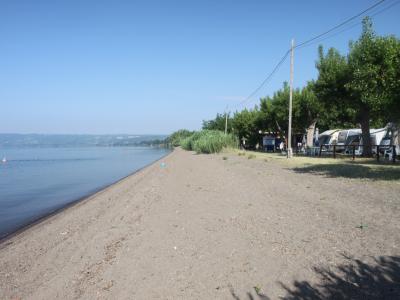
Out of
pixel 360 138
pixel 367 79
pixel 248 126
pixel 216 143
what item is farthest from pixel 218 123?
pixel 367 79

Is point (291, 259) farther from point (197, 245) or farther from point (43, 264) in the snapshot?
point (43, 264)

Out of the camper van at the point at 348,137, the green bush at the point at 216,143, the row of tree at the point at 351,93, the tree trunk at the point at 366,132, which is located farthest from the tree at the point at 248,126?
the tree trunk at the point at 366,132

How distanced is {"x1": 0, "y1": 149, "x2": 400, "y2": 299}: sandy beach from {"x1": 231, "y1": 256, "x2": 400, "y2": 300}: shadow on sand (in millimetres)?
11

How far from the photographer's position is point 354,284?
5133 millimetres

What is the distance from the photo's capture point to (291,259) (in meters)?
6.18

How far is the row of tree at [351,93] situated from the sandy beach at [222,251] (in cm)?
498

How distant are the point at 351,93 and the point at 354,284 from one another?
70.6 feet

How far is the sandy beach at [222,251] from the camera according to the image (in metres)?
5.40

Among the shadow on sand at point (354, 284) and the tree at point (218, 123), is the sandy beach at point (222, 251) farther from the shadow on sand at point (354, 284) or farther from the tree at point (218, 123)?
the tree at point (218, 123)

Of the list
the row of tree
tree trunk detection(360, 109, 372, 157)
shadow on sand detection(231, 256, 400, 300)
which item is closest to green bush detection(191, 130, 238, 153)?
the row of tree

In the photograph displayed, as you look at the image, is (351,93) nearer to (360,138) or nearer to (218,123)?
(360,138)

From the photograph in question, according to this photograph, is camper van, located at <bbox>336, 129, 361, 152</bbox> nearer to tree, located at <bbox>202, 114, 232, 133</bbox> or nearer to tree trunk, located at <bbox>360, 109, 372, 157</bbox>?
tree trunk, located at <bbox>360, 109, 372, 157</bbox>

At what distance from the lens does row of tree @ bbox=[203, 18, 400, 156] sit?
15.6 metres

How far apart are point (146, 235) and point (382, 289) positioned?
4636 millimetres
